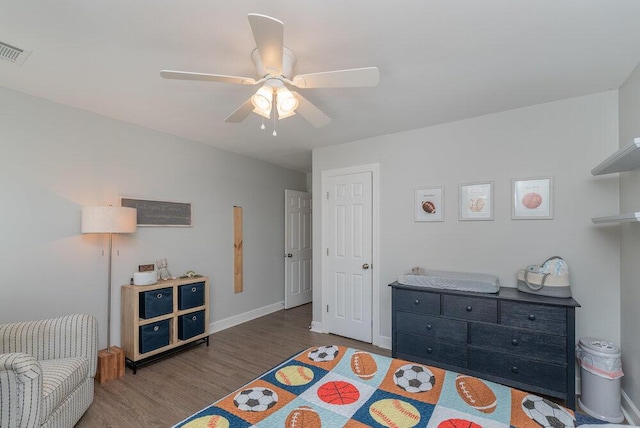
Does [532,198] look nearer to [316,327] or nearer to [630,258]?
[630,258]

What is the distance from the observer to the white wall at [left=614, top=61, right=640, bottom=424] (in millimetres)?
2029

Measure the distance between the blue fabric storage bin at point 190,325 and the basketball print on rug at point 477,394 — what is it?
9.18 ft

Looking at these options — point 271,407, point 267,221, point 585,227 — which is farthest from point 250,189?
point 585,227

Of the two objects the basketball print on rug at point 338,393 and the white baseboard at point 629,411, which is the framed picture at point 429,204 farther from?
the basketball print on rug at point 338,393

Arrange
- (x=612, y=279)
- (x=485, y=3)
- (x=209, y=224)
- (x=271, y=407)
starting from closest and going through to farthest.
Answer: (x=271, y=407)
(x=485, y=3)
(x=612, y=279)
(x=209, y=224)

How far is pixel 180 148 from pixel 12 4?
7.07 feet

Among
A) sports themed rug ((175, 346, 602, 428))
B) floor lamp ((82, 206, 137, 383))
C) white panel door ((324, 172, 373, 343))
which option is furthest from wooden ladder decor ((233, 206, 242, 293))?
sports themed rug ((175, 346, 602, 428))

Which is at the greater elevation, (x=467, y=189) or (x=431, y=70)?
(x=431, y=70)

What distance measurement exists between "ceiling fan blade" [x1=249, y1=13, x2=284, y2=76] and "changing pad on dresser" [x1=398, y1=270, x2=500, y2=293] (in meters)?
2.18

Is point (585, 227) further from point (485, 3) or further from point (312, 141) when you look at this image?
point (312, 141)

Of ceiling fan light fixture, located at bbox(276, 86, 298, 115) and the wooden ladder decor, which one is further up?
ceiling fan light fixture, located at bbox(276, 86, 298, 115)

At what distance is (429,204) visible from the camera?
10.4ft

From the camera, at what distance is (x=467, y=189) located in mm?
2953

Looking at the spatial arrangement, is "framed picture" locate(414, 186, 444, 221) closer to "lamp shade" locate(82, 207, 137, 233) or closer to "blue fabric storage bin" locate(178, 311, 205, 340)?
"blue fabric storage bin" locate(178, 311, 205, 340)
